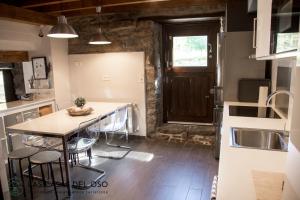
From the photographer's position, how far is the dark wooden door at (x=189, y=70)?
14.3ft

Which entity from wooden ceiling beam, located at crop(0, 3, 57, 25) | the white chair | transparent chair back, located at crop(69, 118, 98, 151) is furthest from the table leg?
wooden ceiling beam, located at crop(0, 3, 57, 25)

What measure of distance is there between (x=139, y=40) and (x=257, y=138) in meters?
2.90

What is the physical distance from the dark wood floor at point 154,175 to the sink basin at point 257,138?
939 mm

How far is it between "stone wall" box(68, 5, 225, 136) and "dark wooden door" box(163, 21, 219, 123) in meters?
0.25

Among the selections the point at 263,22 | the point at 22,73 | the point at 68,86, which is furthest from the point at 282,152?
the point at 22,73

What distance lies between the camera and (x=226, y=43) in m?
3.25

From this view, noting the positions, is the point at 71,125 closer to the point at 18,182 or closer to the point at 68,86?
the point at 18,182

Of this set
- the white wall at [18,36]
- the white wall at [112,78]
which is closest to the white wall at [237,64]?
the white wall at [112,78]

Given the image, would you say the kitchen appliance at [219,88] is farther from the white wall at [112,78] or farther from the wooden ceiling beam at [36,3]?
the wooden ceiling beam at [36,3]

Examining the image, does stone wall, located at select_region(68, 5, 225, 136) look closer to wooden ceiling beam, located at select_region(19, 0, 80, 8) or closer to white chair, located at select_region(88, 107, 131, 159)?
white chair, located at select_region(88, 107, 131, 159)

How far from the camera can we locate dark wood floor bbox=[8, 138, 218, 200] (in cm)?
265

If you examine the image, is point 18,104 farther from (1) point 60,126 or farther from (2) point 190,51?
(2) point 190,51

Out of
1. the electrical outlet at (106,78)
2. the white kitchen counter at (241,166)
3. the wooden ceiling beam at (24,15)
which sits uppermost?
the wooden ceiling beam at (24,15)

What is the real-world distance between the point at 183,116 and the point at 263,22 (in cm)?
308
